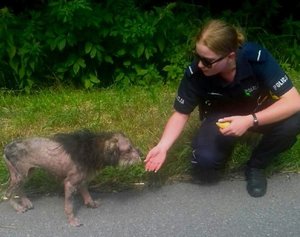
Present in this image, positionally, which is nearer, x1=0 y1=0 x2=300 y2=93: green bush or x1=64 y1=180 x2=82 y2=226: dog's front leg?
x1=64 y1=180 x2=82 y2=226: dog's front leg

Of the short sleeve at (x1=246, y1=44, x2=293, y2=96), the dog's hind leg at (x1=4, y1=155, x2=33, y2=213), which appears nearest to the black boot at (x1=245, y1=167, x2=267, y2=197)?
the short sleeve at (x1=246, y1=44, x2=293, y2=96)

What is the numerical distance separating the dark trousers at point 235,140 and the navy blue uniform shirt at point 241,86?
16cm

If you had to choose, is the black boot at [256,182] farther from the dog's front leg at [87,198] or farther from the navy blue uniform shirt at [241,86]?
the dog's front leg at [87,198]

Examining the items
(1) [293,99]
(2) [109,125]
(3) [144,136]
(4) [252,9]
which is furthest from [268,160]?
(4) [252,9]

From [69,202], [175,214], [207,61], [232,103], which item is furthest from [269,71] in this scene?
[69,202]

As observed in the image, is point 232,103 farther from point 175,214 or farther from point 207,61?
point 175,214

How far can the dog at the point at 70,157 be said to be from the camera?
3822 mm

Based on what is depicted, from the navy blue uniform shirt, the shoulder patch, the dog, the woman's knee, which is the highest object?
the shoulder patch

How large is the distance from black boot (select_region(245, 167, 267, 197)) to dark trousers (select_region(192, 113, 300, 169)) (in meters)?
0.05

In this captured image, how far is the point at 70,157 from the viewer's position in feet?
12.6

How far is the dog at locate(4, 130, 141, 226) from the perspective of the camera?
3822 millimetres

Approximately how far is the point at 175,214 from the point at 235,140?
0.86 meters

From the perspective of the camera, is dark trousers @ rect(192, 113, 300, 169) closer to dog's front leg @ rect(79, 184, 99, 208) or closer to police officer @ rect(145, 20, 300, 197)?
police officer @ rect(145, 20, 300, 197)

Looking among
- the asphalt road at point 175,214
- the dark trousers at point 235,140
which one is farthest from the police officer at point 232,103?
the asphalt road at point 175,214
